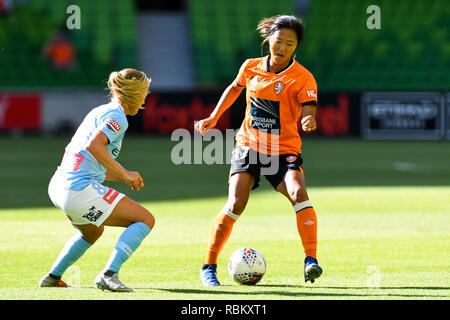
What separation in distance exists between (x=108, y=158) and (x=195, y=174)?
36.4 feet

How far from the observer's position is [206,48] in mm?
29828

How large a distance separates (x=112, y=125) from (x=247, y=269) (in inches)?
60.8

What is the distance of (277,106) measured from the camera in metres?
6.48

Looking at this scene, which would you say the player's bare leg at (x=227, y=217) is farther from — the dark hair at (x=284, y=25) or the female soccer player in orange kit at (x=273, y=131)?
the dark hair at (x=284, y=25)

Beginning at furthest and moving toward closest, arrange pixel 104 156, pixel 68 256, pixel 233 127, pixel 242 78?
pixel 233 127
pixel 242 78
pixel 68 256
pixel 104 156

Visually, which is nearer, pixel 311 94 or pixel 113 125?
pixel 113 125

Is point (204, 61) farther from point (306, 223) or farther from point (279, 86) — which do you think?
point (306, 223)

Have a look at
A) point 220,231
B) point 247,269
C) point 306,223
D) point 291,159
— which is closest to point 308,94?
point 291,159

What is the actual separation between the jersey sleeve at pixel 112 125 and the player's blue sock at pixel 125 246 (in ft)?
2.20

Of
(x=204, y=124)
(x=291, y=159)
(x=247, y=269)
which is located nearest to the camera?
(x=247, y=269)

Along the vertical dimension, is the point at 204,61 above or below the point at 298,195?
below

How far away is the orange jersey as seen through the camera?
6453mm
